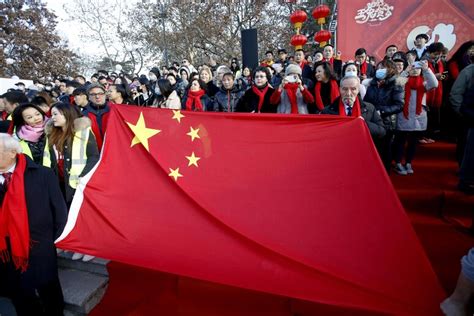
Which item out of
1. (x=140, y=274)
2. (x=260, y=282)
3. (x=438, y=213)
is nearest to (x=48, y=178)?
(x=140, y=274)

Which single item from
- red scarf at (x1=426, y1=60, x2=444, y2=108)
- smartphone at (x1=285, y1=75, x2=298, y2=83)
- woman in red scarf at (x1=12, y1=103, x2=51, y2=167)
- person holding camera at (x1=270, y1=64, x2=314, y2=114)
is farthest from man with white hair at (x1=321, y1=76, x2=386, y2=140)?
woman in red scarf at (x1=12, y1=103, x2=51, y2=167)

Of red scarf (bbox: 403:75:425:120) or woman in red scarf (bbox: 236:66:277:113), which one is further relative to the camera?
woman in red scarf (bbox: 236:66:277:113)

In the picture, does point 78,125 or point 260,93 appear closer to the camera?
point 78,125

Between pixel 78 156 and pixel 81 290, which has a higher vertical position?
pixel 78 156

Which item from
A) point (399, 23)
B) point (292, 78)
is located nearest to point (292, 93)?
point (292, 78)

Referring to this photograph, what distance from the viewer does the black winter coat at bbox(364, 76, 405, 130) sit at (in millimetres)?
3832

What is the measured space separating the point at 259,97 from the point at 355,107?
1.52 m

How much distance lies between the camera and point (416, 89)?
3973mm

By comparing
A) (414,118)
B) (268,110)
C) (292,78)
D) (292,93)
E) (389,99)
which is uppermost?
(292,78)

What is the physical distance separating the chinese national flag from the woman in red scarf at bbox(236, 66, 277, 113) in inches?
65.4

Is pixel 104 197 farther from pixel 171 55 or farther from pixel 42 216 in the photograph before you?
pixel 171 55

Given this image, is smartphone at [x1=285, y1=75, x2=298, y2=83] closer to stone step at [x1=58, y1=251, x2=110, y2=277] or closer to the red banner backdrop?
stone step at [x1=58, y1=251, x2=110, y2=277]

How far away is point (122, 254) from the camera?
2170 mm

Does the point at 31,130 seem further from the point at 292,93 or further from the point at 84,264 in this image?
the point at 292,93
